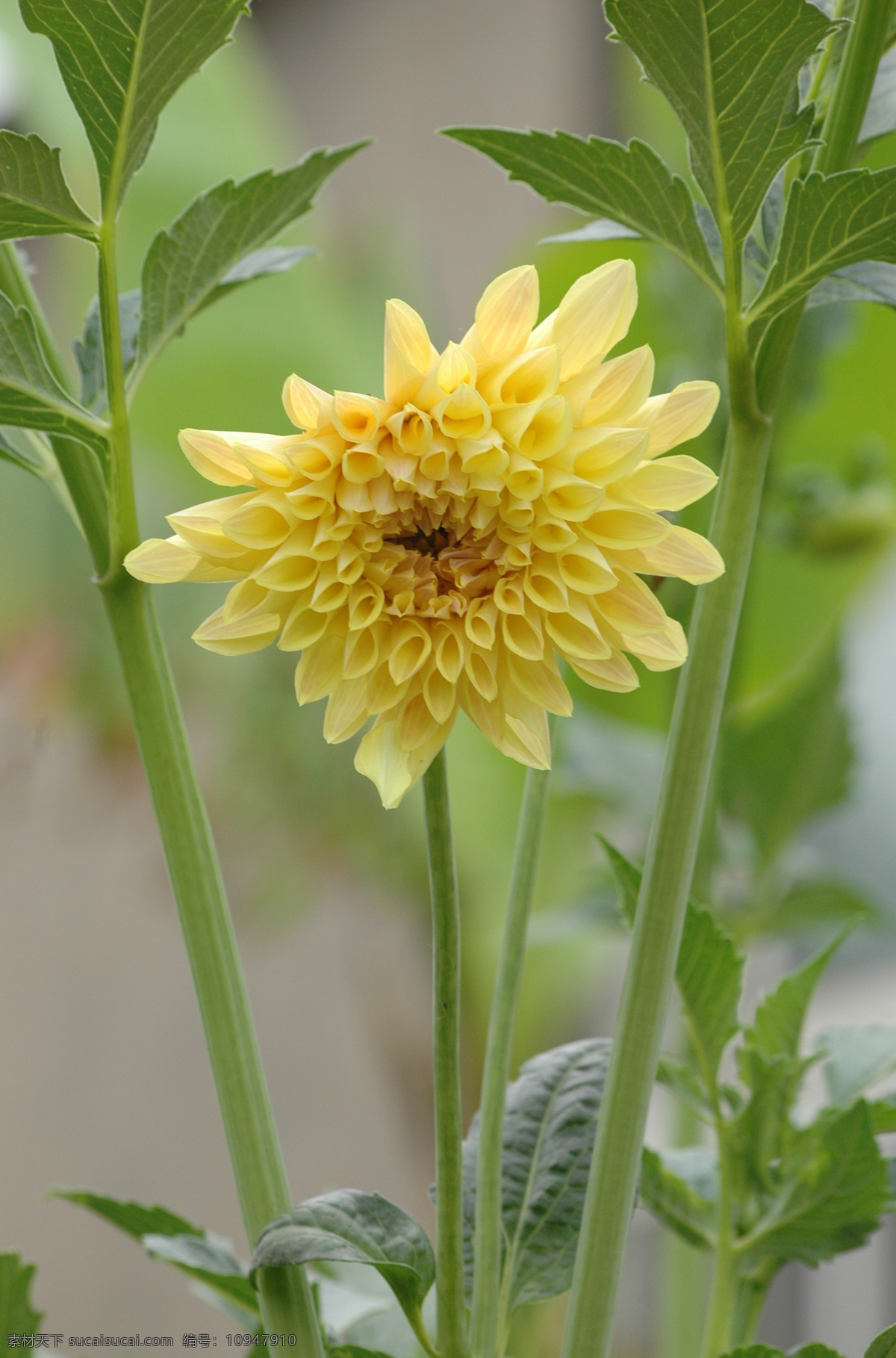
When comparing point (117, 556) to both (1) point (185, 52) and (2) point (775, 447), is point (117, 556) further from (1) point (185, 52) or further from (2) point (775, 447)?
(2) point (775, 447)

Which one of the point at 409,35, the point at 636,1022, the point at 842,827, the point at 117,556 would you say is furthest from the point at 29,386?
the point at 409,35

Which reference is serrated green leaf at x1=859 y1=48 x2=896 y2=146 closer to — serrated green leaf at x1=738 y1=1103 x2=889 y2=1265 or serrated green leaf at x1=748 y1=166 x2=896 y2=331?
serrated green leaf at x1=748 y1=166 x2=896 y2=331

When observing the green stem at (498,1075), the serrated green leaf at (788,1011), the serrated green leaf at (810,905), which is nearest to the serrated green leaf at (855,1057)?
the serrated green leaf at (788,1011)

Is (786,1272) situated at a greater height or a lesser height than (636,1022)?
lesser

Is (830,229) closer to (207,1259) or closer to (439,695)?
(439,695)

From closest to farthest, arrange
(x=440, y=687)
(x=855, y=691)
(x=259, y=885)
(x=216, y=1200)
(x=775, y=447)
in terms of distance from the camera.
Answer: (x=440, y=687)
(x=775, y=447)
(x=855, y=691)
(x=259, y=885)
(x=216, y=1200)

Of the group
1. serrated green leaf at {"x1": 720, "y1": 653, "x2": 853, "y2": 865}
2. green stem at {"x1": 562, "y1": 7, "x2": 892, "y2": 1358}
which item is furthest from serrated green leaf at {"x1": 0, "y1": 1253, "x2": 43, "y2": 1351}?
serrated green leaf at {"x1": 720, "y1": 653, "x2": 853, "y2": 865}
